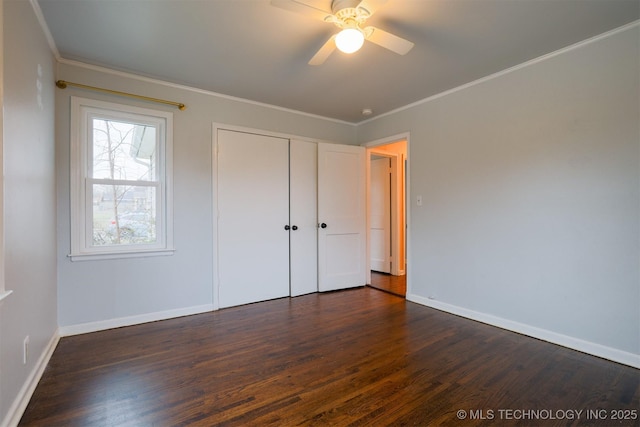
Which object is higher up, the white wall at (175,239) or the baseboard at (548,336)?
the white wall at (175,239)

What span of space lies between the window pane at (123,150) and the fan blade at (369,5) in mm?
2420

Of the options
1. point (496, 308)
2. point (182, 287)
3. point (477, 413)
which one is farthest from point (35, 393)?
point (496, 308)

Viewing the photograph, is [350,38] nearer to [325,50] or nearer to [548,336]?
[325,50]

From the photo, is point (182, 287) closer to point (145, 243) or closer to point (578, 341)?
point (145, 243)

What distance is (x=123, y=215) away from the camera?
117 inches

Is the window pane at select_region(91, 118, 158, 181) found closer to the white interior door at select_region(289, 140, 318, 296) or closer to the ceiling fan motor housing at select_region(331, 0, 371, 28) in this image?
the white interior door at select_region(289, 140, 318, 296)

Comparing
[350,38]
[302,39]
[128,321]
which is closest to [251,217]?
[128,321]

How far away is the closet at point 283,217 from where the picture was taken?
3527 millimetres

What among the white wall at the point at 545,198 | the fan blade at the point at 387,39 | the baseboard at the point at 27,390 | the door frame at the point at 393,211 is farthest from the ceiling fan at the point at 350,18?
the door frame at the point at 393,211

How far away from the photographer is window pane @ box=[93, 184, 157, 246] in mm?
2848

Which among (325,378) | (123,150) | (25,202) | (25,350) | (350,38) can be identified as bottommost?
(325,378)

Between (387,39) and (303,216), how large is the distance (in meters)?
2.50

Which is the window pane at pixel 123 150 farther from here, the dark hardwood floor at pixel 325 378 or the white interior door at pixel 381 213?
the white interior door at pixel 381 213

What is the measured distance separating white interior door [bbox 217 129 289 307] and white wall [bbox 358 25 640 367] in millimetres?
1798
